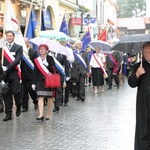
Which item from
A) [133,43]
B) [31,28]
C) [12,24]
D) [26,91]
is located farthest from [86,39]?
[133,43]

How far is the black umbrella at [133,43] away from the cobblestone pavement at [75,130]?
5.88ft

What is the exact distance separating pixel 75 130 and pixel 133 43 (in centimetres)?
318

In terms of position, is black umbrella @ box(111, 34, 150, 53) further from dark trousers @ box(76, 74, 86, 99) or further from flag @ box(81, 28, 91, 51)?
flag @ box(81, 28, 91, 51)

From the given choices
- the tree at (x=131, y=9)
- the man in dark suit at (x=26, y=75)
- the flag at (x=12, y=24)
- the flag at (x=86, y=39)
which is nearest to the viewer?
the flag at (x=12, y=24)

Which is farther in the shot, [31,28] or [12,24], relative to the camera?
[31,28]

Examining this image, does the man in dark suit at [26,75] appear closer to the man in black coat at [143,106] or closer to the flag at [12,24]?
the flag at [12,24]

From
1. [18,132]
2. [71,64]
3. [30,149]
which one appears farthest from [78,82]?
[30,149]

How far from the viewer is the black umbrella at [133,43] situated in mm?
6609

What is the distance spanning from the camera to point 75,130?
31.1ft

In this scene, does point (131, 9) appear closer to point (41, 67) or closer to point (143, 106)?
point (41, 67)

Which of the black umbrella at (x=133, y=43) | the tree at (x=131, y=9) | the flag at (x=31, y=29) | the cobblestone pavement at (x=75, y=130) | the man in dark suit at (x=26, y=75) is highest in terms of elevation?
the tree at (x=131, y=9)

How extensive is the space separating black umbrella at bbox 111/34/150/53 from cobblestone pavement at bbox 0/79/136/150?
1.79 meters

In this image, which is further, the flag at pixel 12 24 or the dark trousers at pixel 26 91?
the dark trousers at pixel 26 91

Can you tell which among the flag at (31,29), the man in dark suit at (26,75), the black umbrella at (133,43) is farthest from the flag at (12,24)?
the black umbrella at (133,43)
